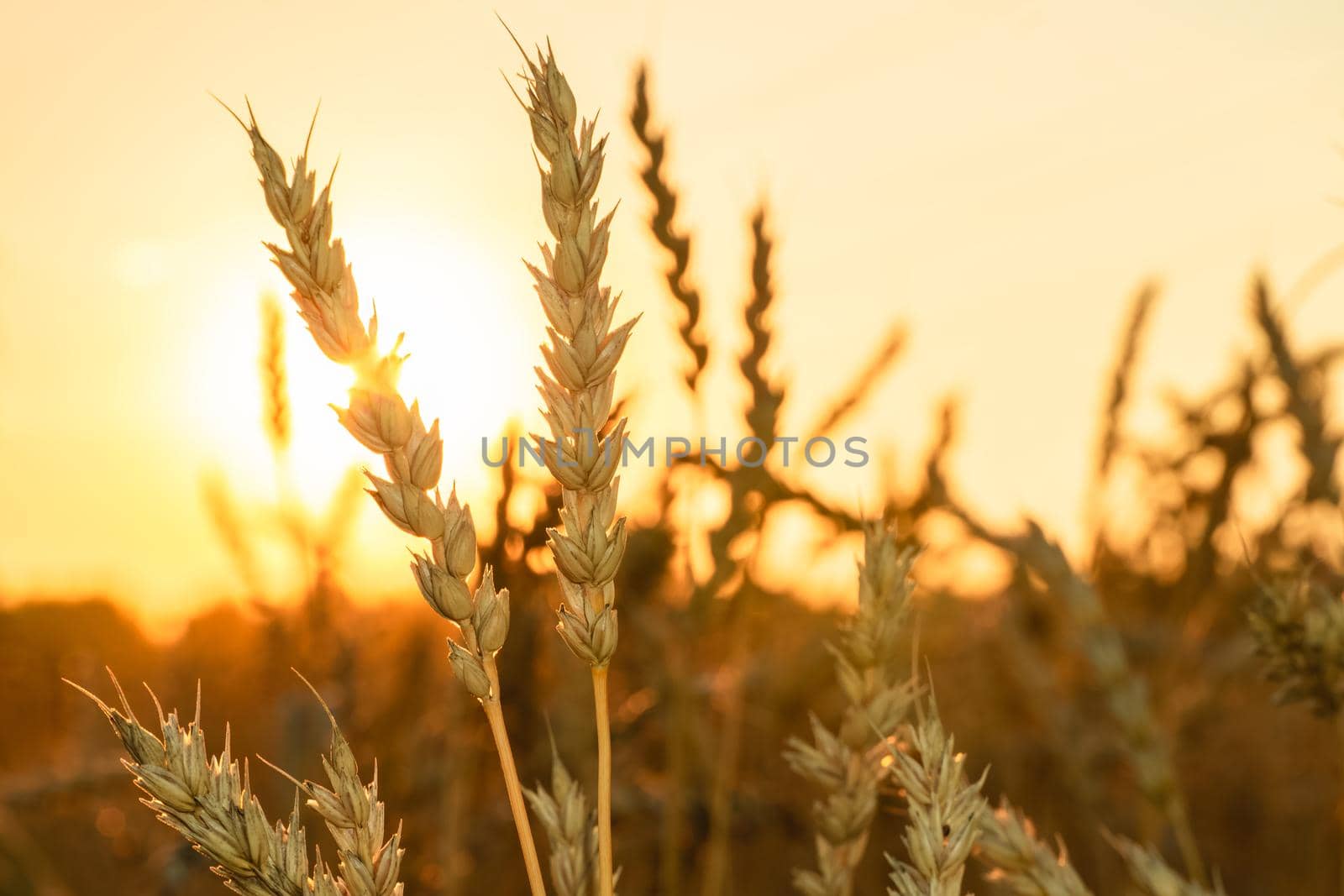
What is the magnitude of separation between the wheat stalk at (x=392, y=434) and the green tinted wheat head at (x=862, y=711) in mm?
274

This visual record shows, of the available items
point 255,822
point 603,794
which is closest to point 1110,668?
point 603,794

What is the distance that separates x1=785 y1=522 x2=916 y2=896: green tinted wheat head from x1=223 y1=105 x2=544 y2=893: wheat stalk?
27cm

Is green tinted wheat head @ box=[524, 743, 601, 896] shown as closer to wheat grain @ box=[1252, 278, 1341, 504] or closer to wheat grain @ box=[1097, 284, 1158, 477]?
wheat grain @ box=[1252, 278, 1341, 504]

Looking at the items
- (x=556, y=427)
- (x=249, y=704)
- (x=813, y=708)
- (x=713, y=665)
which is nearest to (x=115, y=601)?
(x=249, y=704)

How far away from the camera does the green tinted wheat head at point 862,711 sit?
0.70 meters

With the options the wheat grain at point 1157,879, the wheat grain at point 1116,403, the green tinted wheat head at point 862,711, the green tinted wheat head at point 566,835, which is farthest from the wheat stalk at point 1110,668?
the wheat grain at point 1116,403

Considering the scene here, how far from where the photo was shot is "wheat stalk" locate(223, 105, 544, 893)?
0.47 meters

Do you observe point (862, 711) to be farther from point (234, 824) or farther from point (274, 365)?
point (274, 365)

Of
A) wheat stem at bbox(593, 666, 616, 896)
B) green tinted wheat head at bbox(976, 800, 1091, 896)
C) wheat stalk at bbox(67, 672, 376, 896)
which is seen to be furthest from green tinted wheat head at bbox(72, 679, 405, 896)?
green tinted wheat head at bbox(976, 800, 1091, 896)

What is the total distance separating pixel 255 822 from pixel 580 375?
0.29 m

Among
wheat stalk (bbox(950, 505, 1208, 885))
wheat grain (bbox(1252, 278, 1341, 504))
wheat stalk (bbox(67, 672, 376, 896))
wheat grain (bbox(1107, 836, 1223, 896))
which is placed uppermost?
wheat grain (bbox(1252, 278, 1341, 504))

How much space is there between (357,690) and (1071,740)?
4.23ft

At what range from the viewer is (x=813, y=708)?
2365mm

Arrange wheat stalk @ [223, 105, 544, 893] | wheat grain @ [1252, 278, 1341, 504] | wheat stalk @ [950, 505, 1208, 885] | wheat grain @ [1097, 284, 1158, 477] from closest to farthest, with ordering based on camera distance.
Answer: wheat stalk @ [223, 105, 544, 893], wheat stalk @ [950, 505, 1208, 885], wheat grain @ [1252, 278, 1341, 504], wheat grain @ [1097, 284, 1158, 477]
